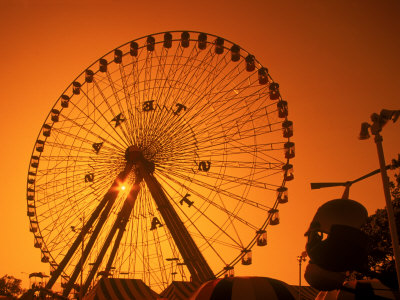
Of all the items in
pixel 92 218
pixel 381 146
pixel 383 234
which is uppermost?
pixel 381 146

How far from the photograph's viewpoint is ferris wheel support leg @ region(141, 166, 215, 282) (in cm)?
1844

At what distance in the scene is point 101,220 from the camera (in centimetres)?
2073

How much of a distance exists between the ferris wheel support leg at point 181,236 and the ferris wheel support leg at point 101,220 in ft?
4.24

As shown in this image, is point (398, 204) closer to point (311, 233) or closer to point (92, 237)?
point (92, 237)

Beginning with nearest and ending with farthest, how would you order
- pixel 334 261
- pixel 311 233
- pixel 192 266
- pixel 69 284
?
1. pixel 334 261
2. pixel 311 233
3. pixel 192 266
4. pixel 69 284

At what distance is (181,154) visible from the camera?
21375mm

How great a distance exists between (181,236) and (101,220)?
4.13 meters

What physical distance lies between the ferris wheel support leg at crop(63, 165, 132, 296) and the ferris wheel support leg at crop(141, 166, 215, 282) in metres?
1.29

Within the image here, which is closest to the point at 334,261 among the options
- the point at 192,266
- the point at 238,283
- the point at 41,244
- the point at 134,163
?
the point at 238,283

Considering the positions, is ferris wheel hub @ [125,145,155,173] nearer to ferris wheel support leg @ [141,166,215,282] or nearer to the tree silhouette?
ferris wheel support leg @ [141,166,215,282]

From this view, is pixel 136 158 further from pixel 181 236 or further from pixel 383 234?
pixel 383 234

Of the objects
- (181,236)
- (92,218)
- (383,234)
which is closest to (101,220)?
(92,218)

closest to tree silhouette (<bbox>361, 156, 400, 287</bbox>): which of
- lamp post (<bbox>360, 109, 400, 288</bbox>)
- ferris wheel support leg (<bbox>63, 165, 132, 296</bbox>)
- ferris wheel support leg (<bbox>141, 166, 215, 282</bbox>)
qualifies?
A: ferris wheel support leg (<bbox>141, 166, 215, 282</bbox>)

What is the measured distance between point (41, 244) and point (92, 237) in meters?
5.80
